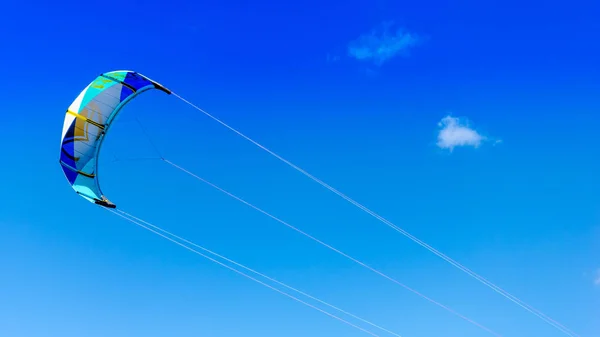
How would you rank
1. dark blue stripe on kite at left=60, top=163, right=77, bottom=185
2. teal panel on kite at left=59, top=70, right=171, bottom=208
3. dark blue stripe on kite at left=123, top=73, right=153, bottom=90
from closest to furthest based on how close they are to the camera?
teal panel on kite at left=59, top=70, right=171, bottom=208, dark blue stripe on kite at left=123, top=73, right=153, bottom=90, dark blue stripe on kite at left=60, top=163, right=77, bottom=185

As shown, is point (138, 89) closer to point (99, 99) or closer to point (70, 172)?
point (99, 99)

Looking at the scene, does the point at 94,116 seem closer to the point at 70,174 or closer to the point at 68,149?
the point at 68,149

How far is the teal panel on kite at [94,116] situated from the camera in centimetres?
2012

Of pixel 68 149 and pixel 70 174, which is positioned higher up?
pixel 68 149

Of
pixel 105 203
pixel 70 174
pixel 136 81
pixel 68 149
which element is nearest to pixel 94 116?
pixel 68 149

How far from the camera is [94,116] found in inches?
795

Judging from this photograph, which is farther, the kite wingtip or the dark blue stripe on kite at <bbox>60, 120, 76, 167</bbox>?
the kite wingtip

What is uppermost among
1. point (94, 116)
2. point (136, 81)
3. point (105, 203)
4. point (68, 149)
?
point (136, 81)

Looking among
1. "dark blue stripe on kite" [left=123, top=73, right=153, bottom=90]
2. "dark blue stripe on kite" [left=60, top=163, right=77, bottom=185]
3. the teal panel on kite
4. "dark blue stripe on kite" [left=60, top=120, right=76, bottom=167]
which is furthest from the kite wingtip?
"dark blue stripe on kite" [left=123, top=73, right=153, bottom=90]

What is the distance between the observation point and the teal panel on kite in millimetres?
20125

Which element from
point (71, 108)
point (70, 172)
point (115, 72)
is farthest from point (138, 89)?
point (70, 172)

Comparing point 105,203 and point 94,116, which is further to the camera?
point 105,203

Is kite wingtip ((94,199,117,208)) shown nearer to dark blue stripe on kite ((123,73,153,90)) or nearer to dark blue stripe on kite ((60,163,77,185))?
dark blue stripe on kite ((60,163,77,185))

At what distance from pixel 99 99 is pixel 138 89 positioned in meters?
1.68
